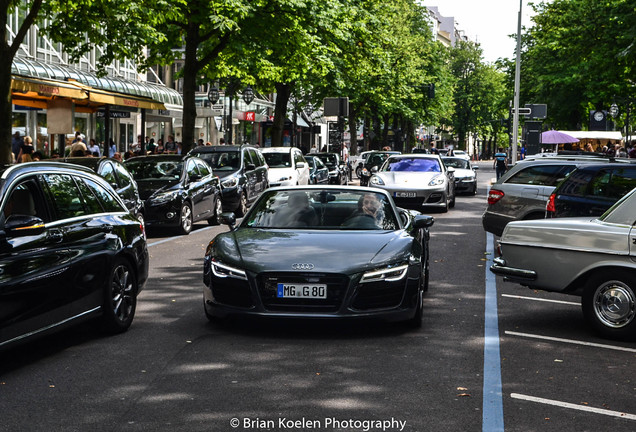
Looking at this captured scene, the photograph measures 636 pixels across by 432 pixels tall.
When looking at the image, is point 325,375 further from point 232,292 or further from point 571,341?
point 571,341

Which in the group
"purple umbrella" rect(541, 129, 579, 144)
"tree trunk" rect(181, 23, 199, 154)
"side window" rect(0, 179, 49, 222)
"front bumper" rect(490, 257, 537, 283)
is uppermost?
"tree trunk" rect(181, 23, 199, 154)

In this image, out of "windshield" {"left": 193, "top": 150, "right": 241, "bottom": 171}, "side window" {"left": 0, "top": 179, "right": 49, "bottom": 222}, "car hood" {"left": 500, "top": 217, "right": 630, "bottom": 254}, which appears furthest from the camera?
"windshield" {"left": 193, "top": 150, "right": 241, "bottom": 171}

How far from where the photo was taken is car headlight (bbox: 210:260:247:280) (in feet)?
26.5

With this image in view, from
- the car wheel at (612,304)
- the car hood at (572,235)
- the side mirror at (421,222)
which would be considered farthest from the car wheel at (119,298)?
the car wheel at (612,304)

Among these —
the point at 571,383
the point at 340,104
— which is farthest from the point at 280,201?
the point at 340,104

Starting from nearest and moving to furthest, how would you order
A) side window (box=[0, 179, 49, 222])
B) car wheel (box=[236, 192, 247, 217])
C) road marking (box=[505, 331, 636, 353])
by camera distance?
side window (box=[0, 179, 49, 222]) → road marking (box=[505, 331, 636, 353]) → car wheel (box=[236, 192, 247, 217])

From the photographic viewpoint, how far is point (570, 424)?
5.57 meters

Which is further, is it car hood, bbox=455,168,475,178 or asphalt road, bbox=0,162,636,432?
car hood, bbox=455,168,475,178

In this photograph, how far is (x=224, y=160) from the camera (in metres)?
24.4

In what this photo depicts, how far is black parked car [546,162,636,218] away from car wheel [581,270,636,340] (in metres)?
4.44

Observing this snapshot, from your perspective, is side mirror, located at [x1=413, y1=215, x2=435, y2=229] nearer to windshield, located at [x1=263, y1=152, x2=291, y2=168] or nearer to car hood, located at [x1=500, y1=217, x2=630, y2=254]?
car hood, located at [x1=500, y1=217, x2=630, y2=254]

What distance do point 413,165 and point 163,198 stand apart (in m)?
9.77

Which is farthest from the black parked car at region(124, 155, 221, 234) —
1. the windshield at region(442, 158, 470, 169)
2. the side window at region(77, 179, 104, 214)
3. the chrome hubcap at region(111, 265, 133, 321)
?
the windshield at region(442, 158, 470, 169)

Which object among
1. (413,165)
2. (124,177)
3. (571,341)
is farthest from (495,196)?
(413,165)
